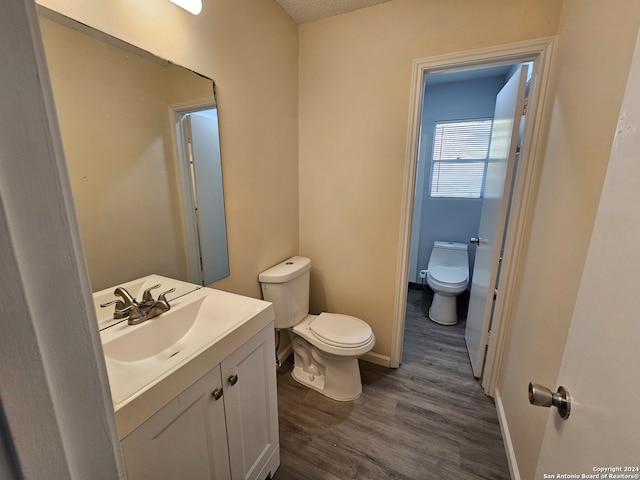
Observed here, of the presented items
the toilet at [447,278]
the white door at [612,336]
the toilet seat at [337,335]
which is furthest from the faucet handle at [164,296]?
the toilet at [447,278]

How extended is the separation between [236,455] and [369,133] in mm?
1799

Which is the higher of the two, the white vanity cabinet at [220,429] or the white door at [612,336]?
the white door at [612,336]

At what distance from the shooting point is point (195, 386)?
782mm

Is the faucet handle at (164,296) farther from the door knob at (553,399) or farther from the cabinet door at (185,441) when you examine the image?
the door knob at (553,399)

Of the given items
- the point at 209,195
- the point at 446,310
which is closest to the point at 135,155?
the point at 209,195

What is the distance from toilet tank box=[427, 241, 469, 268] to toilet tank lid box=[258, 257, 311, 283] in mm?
1652

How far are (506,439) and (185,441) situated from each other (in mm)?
1553

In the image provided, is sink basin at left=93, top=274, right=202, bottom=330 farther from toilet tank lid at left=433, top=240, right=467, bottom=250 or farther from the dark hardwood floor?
toilet tank lid at left=433, top=240, right=467, bottom=250

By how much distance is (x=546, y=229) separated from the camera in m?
1.16

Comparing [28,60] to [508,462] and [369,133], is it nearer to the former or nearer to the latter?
[369,133]

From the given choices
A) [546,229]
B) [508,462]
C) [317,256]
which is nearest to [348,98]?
[317,256]

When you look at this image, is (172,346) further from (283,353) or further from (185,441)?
(283,353)

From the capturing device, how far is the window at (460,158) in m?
2.76

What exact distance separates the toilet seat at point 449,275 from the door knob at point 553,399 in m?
1.99
